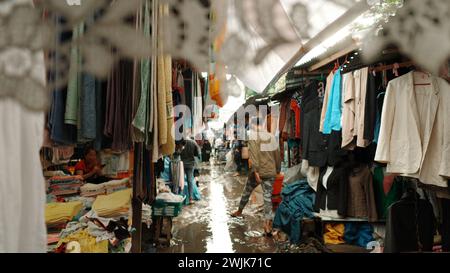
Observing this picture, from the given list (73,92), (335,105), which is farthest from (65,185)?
(335,105)

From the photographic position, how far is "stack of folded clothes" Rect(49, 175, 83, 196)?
151 centimetres

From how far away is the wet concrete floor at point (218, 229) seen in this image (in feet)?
9.94

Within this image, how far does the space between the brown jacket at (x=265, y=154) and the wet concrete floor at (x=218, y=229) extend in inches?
34.0

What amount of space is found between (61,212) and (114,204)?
0.90ft

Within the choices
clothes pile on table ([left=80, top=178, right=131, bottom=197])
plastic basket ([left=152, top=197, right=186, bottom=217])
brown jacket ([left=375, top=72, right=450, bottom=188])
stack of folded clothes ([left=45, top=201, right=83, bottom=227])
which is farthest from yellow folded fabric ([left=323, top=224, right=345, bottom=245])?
stack of folded clothes ([left=45, top=201, right=83, bottom=227])

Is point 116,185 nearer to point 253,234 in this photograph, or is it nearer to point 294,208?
point 294,208

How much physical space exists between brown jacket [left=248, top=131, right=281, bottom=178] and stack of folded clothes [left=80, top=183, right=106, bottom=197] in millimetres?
2442

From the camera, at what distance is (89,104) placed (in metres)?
1.05

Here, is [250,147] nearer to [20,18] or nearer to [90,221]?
[90,221]

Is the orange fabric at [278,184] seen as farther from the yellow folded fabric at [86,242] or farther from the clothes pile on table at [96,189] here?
the yellow folded fabric at [86,242]

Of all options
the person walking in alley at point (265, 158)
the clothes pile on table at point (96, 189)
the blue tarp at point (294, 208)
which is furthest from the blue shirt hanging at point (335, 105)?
the clothes pile on table at point (96, 189)

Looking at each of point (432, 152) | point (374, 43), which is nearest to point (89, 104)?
point (374, 43)

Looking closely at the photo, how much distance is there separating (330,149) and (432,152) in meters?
0.96

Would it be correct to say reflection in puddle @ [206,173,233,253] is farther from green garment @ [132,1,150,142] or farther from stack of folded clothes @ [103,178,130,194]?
green garment @ [132,1,150,142]
